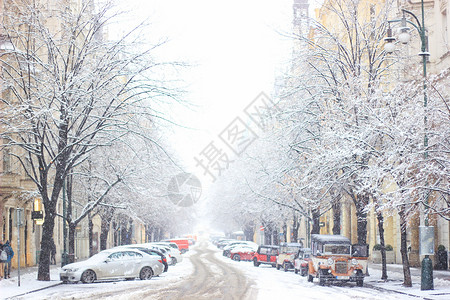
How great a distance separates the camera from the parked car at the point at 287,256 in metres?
41.0

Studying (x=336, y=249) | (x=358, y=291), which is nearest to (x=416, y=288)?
(x=358, y=291)

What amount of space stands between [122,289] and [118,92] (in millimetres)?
7960

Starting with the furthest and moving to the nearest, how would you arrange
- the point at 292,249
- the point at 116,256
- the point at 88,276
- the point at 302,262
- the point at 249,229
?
the point at 249,229 < the point at 292,249 < the point at 302,262 < the point at 116,256 < the point at 88,276

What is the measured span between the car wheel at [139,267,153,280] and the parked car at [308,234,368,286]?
7664mm

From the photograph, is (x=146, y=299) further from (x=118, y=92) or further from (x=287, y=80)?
(x=287, y=80)

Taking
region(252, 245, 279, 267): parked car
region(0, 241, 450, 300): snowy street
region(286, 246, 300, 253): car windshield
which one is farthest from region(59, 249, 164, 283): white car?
region(252, 245, 279, 267): parked car

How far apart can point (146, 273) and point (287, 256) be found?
1295cm

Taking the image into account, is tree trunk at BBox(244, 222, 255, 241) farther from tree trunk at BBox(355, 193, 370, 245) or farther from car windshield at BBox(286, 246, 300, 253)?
tree trunk at BBox(355, 193, 370, 245)

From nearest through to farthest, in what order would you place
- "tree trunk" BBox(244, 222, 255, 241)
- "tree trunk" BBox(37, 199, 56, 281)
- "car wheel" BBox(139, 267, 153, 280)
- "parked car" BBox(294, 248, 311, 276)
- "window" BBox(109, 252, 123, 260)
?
"tree trunk" BBox(37, 199, 56, 281) < "window" BBox(109, 252, 123, 260) < "car wheel" BBox(139, 267, 153, 280) < "parked car" BBox(294, 248, 311, 276) < "tree trunk" BBox(244, 222, 255, 241)

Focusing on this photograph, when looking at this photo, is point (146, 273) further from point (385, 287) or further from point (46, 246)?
point (385, 287)

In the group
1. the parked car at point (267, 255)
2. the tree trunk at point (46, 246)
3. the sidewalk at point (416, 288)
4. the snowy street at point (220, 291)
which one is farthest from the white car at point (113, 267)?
the parked car at point (267, 255)

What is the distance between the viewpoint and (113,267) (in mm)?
29547

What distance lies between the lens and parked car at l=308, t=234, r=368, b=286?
26.6m

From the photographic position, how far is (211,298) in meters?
20.2
